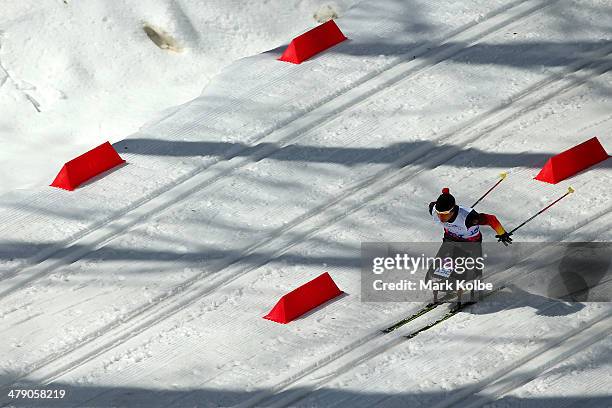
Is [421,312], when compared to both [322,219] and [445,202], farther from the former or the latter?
[322,219]

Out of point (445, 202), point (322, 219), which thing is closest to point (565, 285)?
point (445, 202)

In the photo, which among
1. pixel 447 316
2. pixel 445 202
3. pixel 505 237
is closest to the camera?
pixel 445 202

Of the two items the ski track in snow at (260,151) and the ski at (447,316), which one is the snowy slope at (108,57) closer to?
the ski track in snow at (260,151)

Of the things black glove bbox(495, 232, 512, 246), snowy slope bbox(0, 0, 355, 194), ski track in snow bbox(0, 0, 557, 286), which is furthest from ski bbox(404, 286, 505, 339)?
snowy slope bbox(0, 0, 355, 194)

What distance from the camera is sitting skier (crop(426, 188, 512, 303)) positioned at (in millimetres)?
9906

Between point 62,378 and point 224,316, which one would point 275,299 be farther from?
point 62,378

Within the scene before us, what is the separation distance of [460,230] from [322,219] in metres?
1.65

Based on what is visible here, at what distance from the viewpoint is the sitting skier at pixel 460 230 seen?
32.5 ft

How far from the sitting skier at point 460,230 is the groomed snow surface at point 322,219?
0.43 metres

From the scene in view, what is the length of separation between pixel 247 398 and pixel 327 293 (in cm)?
126

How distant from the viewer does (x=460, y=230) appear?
1007 cm

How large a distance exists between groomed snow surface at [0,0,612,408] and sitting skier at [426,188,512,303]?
0.43 metres

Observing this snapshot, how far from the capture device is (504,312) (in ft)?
33.5

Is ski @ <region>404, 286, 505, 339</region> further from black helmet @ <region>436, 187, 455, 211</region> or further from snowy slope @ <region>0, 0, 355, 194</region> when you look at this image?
snowy slope @ <region>0, 0, 355, 194</region>
